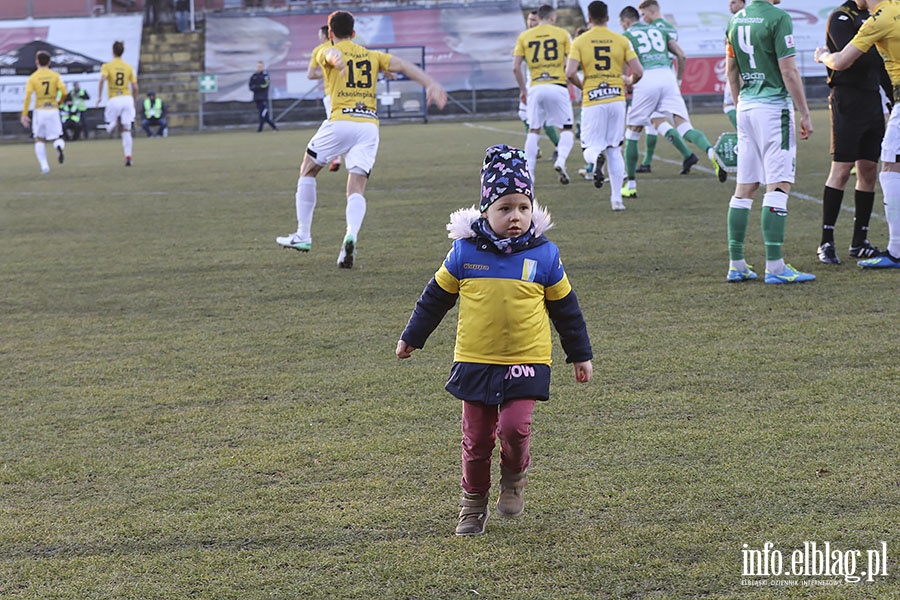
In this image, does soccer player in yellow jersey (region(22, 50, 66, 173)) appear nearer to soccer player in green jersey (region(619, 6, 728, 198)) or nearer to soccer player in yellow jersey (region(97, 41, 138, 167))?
soccer player in yellow jersey (region(97, 41, 138, 167))

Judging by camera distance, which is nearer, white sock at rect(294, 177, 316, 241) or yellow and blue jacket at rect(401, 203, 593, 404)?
yellow and blue jacket at rect(401, 203, 593, 404)

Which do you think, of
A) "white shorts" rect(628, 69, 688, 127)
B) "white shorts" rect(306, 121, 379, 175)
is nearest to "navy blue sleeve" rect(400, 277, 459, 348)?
"white shorts" rect(306, 121, 379, 175)

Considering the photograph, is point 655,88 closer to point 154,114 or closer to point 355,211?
point 355,211

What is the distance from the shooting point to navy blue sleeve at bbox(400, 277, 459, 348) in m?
4.05

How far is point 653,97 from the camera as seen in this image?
14453mm

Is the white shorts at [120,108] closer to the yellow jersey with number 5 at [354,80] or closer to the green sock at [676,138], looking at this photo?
the green sock at [676,138]

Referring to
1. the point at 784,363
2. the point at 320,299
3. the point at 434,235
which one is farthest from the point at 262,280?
the point at 784,363

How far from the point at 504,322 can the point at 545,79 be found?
11554 millimetres

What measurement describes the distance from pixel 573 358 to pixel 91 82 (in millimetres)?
37769

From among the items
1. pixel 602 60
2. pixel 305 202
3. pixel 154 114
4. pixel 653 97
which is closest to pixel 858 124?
pixel 602 60

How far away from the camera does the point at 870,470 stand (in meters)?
4.28

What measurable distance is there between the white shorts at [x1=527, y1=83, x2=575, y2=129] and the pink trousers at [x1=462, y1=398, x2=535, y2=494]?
36.9 ft

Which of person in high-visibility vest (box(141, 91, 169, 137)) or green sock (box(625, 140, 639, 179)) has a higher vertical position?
green sock (box(625, 140, 639, 179))

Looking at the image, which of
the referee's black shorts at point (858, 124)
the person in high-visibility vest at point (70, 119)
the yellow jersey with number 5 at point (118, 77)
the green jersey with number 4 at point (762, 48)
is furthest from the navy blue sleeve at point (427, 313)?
the person in high-visibility vest at point (70, 119)
